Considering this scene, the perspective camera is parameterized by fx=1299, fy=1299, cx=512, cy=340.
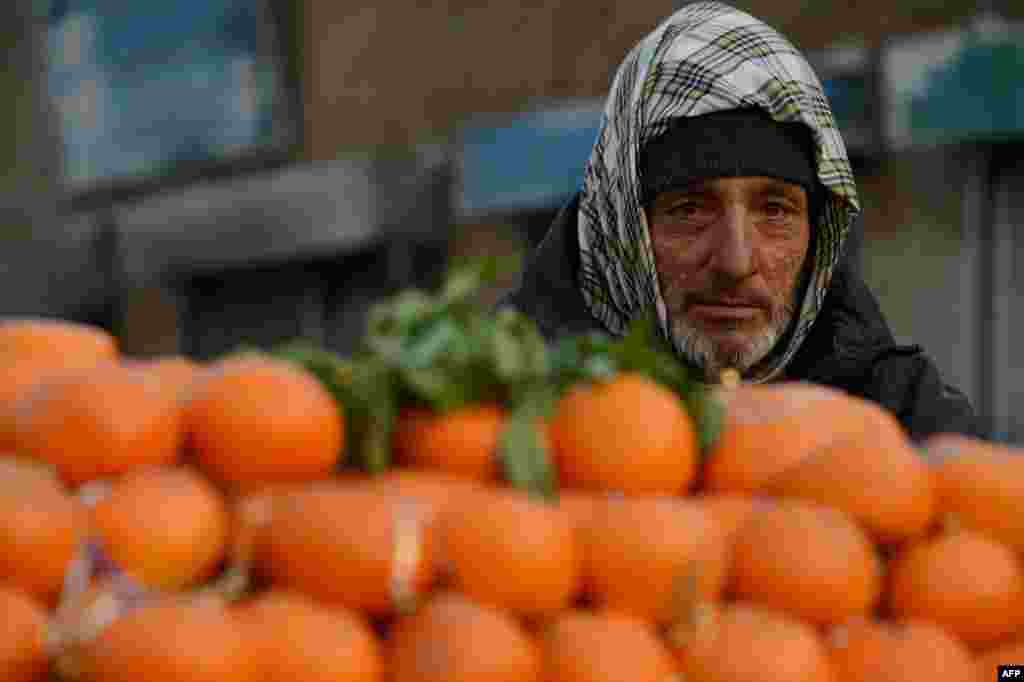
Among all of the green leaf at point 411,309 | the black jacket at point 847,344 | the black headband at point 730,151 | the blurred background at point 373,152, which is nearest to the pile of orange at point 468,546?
the green leaf at point 411,309

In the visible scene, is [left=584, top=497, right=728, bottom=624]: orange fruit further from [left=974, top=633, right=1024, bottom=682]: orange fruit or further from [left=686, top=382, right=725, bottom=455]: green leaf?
[left=974, top=633, right=1024, bottom=682]: orange fruit

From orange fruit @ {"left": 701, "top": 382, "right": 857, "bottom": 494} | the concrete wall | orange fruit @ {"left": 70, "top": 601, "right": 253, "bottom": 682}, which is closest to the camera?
orange fruit @ {"left": 70, "top": 601, "right": 253, "bottom": 682}

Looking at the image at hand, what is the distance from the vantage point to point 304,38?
9.34 meters

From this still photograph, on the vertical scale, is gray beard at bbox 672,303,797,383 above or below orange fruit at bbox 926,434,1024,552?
below

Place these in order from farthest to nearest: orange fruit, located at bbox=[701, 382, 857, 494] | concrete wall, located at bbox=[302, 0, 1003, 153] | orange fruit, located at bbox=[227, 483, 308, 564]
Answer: concrete wall, located at bbox=[302, 0, 1003, 153]
orange fruit, located at bbox=[701, 382, 857, 494]
orange fruit, located at bbox=[227, 483, 308, 564]

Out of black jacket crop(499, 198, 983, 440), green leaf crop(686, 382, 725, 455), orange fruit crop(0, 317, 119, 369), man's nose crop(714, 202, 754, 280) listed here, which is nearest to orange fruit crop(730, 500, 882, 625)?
green leaf crop(686, 382, 725, 455)

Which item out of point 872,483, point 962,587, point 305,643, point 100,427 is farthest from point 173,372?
point 962,587

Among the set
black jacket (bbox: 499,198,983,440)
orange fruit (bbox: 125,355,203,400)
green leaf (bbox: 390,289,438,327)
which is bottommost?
black jacket (bbox: 499,198,983,440)

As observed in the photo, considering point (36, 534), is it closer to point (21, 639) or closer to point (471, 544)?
point (21, 639)

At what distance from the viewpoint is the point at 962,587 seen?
50.3 inches

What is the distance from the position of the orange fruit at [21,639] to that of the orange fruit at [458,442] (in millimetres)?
383

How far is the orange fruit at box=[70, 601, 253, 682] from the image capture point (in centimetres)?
113

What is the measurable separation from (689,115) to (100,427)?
1.76 m

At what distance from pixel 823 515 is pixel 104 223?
9.83 meters
